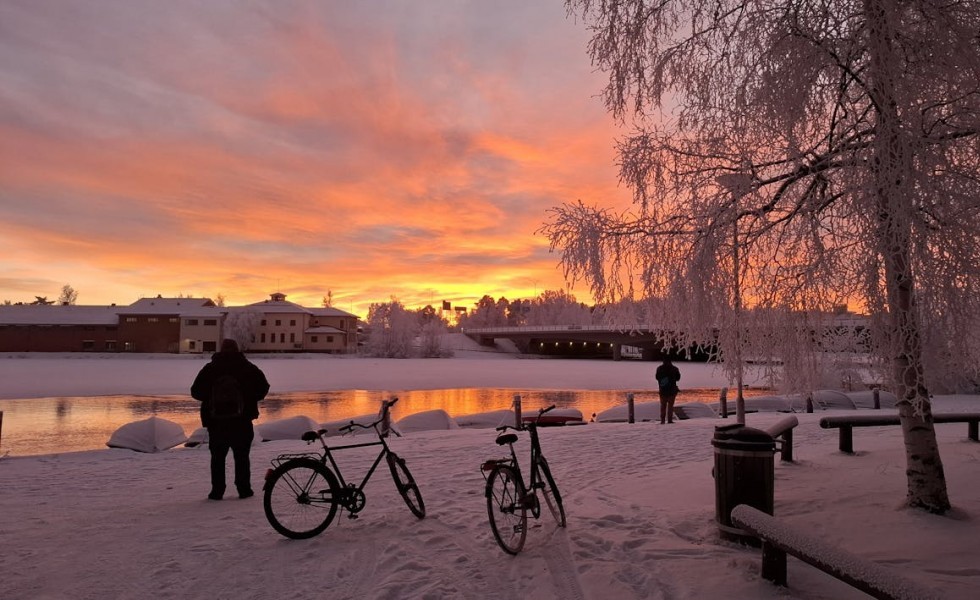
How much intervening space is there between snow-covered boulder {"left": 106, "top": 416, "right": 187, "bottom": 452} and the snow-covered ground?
2444 millimetres

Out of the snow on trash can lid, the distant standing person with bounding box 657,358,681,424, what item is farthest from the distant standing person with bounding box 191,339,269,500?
the distant standing person with bounding box 657,358,681,424

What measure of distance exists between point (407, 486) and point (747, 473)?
3.57 meters

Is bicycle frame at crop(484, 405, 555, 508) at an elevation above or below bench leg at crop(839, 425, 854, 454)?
above

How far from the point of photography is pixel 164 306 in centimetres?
9925

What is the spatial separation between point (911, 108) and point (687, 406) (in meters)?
17.9

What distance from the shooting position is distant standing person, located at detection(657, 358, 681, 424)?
57.1 feet

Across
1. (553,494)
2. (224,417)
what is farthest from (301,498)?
(553,494)

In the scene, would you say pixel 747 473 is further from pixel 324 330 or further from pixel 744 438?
pixel 324 330

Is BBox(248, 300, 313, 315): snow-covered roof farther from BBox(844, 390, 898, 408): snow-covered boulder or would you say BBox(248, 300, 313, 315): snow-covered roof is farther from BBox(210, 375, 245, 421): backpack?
BBox(210, 375, 245, 421): backpack

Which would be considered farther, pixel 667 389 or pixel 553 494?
pixel 667 389

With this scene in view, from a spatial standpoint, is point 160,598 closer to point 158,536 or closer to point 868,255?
point 158,536

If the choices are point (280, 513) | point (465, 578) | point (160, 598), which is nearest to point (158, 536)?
point (280, 513)

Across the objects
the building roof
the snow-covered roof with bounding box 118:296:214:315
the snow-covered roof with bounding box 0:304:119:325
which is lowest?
the building roof

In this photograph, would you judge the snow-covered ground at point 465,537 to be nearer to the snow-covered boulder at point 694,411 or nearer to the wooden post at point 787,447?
the wooden post at point 787,447
